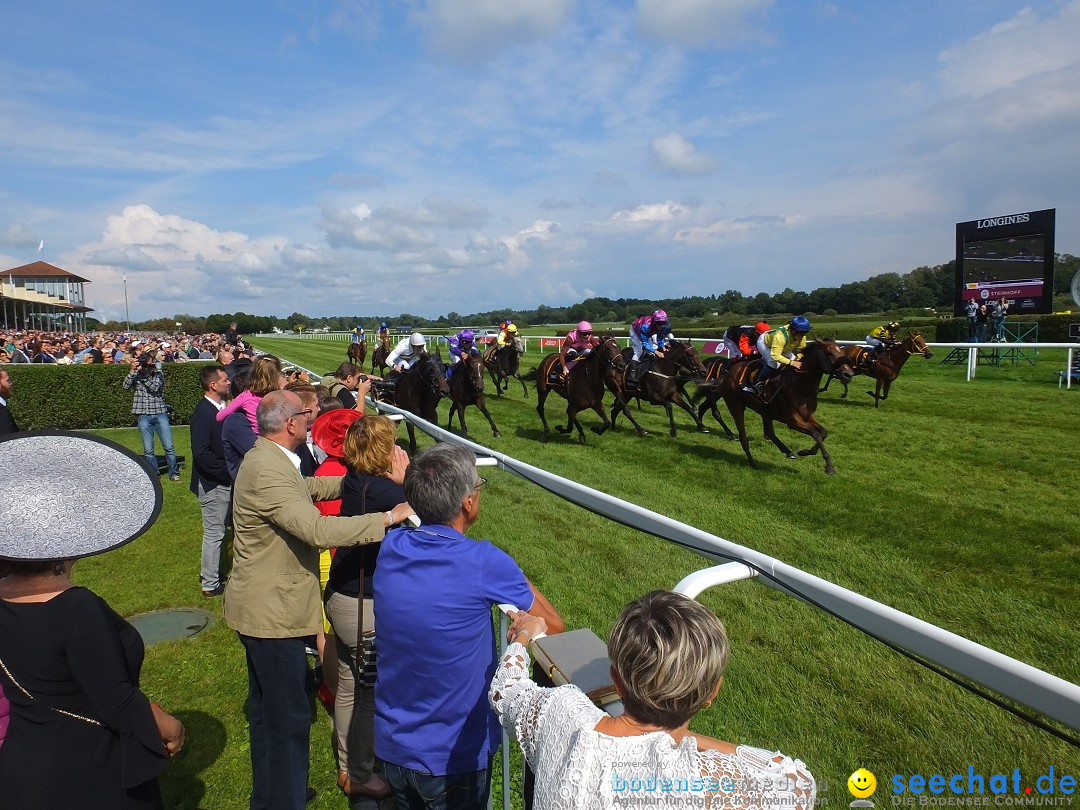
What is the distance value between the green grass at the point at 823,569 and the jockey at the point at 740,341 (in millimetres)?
1894

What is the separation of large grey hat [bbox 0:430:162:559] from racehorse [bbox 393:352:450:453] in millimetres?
8733

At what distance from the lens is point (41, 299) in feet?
209

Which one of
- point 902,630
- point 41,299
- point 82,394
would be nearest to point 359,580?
point 902,630

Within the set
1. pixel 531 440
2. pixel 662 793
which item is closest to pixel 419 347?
pixel 531 440

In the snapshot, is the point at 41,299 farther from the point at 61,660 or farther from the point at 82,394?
the point at 61,660

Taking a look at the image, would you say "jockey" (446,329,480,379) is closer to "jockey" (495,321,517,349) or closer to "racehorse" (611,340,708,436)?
"racehorse" (611,340,708,436)

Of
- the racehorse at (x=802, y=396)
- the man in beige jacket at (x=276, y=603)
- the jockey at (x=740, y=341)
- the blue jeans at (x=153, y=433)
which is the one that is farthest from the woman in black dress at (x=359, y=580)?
the jockey at (x=740, y=341)

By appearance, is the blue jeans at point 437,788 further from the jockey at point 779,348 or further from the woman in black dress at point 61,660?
the jockey at point 779,348

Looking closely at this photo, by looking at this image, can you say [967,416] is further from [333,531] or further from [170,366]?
[170,366]

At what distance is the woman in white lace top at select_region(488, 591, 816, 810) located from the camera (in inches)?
42.4

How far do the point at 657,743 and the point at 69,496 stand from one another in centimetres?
160

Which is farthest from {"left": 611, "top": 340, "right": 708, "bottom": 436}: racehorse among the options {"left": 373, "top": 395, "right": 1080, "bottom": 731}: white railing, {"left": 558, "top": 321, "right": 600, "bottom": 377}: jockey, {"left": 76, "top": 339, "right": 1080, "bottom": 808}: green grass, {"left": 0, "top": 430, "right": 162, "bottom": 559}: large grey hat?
{"left": 0, "top": 430, "right": 162, "bottom": 559}: large grey hat

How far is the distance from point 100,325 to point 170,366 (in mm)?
104669

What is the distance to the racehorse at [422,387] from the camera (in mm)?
10633
